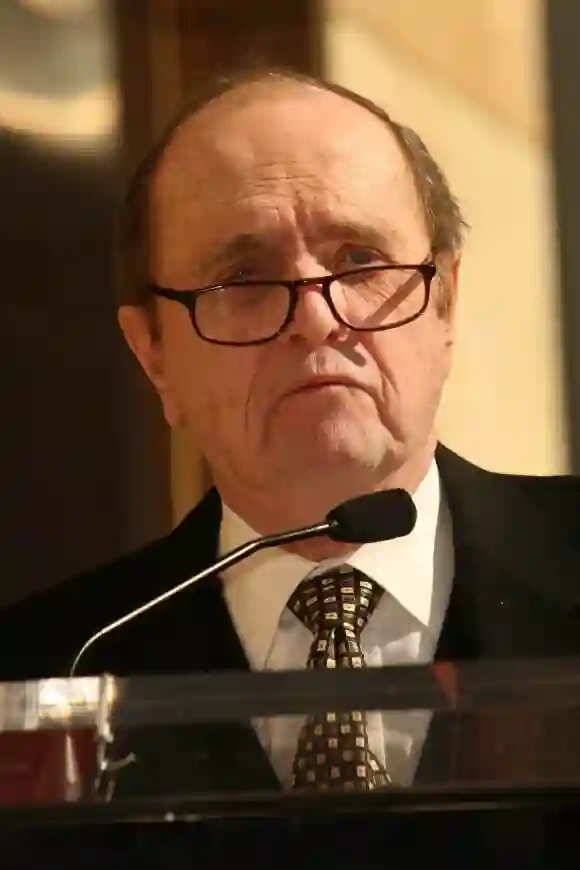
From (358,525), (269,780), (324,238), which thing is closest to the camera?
(269,780)

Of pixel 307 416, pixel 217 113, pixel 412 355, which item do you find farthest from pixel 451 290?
pixel 217 113

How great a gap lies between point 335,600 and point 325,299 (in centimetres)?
31

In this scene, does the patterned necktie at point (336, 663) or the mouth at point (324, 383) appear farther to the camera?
the mouth at point (324, 383)

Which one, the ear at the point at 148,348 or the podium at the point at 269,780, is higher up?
the ear at the point at 148,348

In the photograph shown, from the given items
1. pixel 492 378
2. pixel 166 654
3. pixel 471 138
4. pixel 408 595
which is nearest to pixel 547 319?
pixel 492 378

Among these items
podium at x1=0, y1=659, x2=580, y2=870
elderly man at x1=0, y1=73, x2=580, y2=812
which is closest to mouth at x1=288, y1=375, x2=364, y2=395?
elderly man at x1=0, y1=73, x2=580, y2=812

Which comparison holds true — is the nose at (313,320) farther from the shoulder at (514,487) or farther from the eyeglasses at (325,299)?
the shoulder at (514,487)

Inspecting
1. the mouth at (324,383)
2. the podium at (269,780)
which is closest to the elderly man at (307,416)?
the mouth at (324,383)

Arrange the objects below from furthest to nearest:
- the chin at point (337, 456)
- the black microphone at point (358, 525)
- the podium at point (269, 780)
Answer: the chin at point (337, 456) → the black microphone at point (358, 525) → the podium at point (269, 780)

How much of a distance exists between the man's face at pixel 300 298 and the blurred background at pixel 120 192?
0.04 m

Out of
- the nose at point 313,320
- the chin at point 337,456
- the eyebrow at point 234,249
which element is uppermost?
the eyebrow at point 234,249

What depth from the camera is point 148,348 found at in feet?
3.92

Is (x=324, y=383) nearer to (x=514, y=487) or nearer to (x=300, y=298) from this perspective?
(x=300, y=298)

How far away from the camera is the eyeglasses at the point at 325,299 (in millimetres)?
1128
